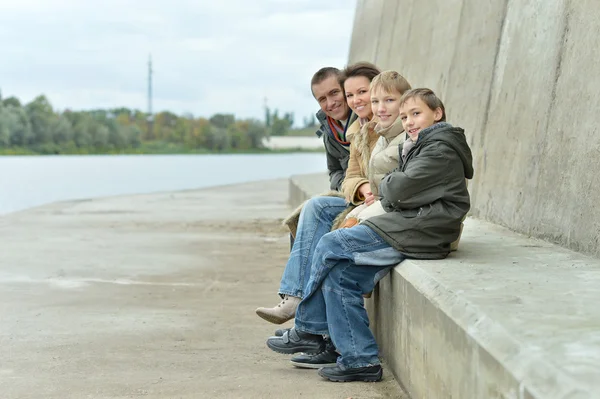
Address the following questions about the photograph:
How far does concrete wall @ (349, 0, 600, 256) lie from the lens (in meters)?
4.73

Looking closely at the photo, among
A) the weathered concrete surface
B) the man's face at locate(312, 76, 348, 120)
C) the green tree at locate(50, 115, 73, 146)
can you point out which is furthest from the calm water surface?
the green tree at locate(50, 115, 73, 146)

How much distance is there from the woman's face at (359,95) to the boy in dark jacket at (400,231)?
0.88 m

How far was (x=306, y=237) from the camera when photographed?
17.2 ft

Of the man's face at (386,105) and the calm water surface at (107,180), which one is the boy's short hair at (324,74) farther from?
the calm water surface at (107,180)

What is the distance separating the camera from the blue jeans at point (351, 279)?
14.5 ft

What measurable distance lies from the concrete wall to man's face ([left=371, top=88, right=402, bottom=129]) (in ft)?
2.99

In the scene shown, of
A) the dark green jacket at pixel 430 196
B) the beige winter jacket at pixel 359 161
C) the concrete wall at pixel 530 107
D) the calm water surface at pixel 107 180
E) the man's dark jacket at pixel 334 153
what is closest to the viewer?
the dark green jacket at pixel 430 196

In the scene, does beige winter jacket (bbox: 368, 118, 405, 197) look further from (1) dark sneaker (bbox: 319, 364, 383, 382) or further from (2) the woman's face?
(1) dark sneaker (bbox: 319, 364, 383, 382)

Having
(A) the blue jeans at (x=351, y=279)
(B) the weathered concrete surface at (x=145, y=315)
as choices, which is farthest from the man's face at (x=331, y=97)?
(A) the blue jeans at (x=351, y=279)

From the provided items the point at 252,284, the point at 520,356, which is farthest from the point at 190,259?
the point at 520,356

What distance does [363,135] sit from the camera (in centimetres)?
543

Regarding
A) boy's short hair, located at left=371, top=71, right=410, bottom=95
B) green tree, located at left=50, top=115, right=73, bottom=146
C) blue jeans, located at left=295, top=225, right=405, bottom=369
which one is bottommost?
green tree, located at left=50, top=115, right=73, bottom=146

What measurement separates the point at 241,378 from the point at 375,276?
837mm

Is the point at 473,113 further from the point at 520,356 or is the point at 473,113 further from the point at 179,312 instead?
the point at 520,356
